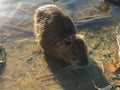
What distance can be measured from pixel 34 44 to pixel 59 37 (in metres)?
1.01

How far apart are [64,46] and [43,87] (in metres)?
0.90

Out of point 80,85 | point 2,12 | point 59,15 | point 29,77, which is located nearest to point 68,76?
point 80,85

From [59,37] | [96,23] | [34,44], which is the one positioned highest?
[59,37]

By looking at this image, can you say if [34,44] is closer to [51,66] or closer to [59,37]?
[51,66]

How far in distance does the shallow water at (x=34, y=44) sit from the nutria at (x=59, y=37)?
0.31 meters

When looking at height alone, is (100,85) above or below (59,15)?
below

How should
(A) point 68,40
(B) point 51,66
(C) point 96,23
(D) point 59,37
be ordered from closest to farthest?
1. (A) point 68,40
2. (D) point 59,37
3. (B) point 51,66
4. (C) point 96,23

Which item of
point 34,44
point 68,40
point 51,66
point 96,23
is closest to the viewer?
point 68,40

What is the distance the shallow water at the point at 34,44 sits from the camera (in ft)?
19.1

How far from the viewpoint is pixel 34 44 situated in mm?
6855

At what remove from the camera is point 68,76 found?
595 cm

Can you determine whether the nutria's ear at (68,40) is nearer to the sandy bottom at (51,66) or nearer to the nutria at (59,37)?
the nutria at (59,37)

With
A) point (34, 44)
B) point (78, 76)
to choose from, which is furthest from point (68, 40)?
point (34, 44)

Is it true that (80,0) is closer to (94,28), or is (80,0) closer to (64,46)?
(94,28)
